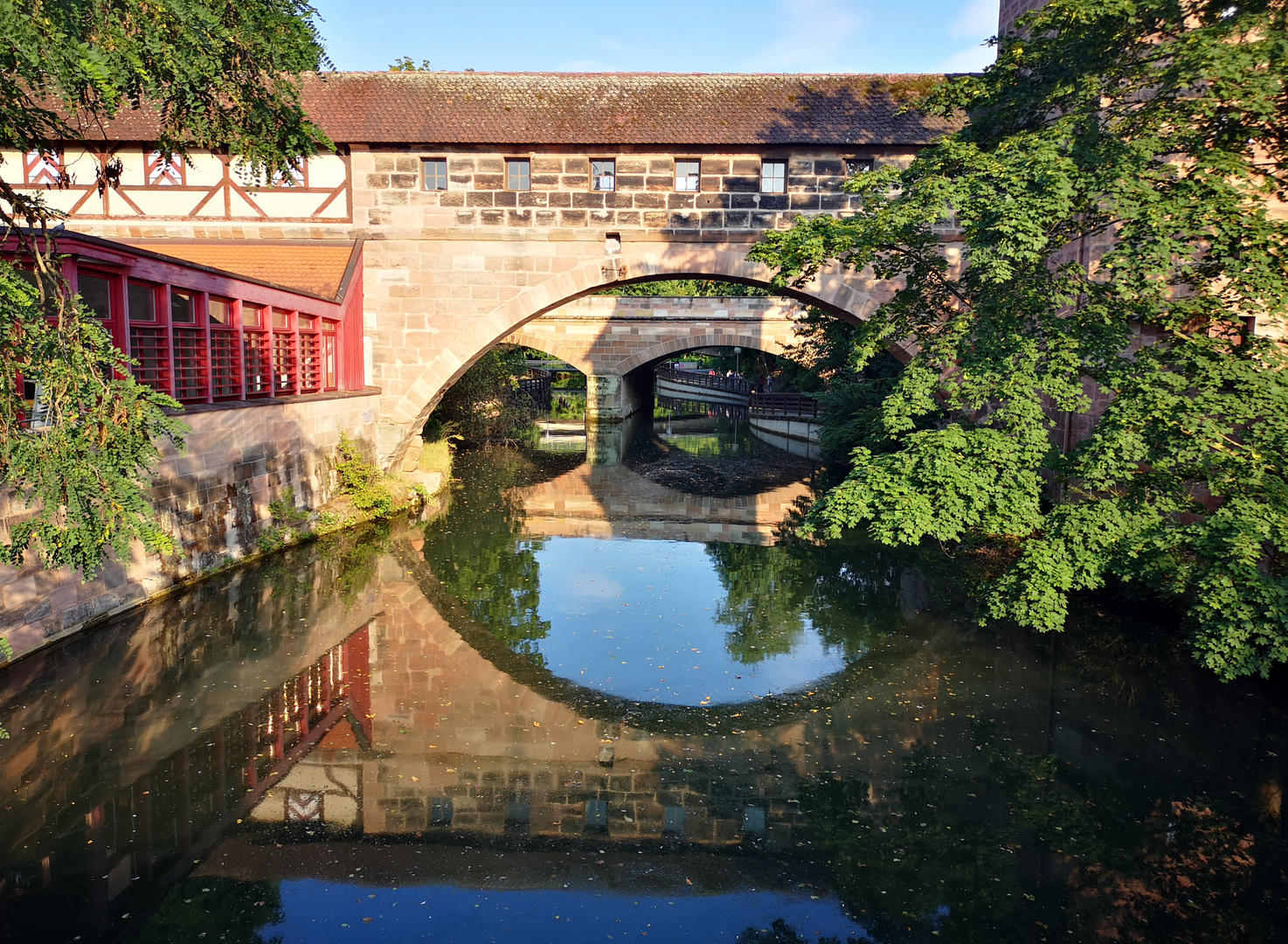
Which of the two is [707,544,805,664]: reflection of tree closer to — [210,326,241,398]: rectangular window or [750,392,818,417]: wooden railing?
[210,326,241,398]: rectangular window

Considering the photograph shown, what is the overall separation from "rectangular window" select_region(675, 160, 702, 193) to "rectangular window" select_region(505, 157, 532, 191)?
1910 mm

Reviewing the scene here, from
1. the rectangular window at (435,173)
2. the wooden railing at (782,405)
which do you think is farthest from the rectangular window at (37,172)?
the wooden railing at (782,405)

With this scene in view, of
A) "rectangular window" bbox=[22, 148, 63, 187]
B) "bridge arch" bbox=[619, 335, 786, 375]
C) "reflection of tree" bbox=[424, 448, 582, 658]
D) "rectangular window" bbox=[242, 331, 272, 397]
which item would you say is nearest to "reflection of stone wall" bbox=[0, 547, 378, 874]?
"reflection of tree" bbox=[424, 448, 582, 658]

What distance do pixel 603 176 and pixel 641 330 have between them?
12040mm

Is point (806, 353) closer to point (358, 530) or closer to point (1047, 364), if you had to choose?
point (358, 530)

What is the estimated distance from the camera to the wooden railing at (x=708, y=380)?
3393 cm

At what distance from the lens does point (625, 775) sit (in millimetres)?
5230

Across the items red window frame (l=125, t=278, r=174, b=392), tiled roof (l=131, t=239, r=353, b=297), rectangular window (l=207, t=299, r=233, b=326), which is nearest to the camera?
red window frame (l=125, t=278, r=174, b=392)

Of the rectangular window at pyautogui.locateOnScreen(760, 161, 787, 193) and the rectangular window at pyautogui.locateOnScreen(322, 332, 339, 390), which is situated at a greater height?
the rectangular window at pyautogui.locateOnScreen(760, 161, 787, 193)

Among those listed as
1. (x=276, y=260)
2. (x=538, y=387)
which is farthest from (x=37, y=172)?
(x=538, y=387)

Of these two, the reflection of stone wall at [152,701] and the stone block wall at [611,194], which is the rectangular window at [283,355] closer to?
the stone block wall at [611,194]

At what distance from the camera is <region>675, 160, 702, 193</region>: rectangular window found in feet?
38.7

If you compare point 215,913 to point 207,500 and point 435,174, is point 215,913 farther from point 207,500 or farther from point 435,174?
point 435,174

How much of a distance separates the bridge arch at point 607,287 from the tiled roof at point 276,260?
1610mm
